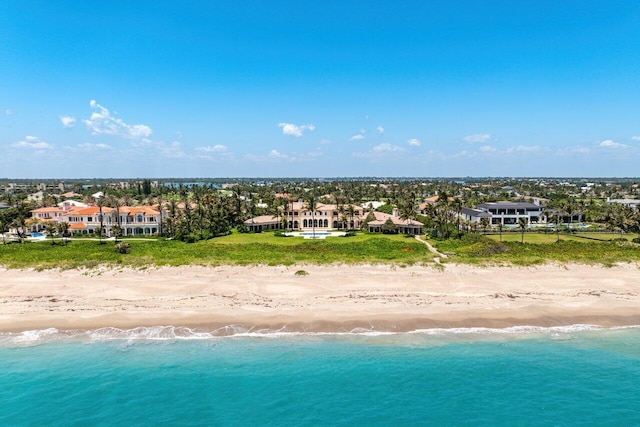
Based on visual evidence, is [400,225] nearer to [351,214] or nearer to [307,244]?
[351,214]

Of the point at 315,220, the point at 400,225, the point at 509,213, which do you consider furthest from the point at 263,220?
the point at 509,213

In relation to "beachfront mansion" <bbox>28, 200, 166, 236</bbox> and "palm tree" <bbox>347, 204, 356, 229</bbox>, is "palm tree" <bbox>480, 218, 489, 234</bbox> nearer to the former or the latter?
"palm tree" <bbox>347, 204, 356, 229</bbox>

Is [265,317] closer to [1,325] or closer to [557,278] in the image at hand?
[1,325]

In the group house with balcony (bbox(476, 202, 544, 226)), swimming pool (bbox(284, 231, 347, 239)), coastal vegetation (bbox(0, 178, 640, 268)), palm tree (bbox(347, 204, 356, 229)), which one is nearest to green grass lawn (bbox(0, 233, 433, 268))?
coastal vegetation (bbox(0, 178, 640, 268))

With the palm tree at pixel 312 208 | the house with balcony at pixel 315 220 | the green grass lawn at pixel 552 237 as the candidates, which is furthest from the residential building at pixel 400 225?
the green grass lawn at pixel 552 237

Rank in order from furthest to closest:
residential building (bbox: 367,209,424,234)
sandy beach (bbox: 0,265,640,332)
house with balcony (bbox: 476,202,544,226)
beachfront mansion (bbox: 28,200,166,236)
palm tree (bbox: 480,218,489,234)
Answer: house with balcony (bbox: 476,202,544,226)
beachfront mansion (bbox: 28,200,166,236)
palm tree (bbox: 480,218,489,234)
residential building (bbox: 367,209,424,234)
sandy beach (bbox: 0,265,640,332)

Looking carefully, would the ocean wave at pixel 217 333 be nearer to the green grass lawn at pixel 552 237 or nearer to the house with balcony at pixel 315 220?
the green grass lawn at pixel 552 237
